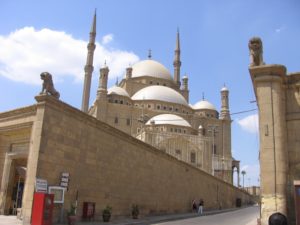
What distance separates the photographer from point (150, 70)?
7344 centimetres

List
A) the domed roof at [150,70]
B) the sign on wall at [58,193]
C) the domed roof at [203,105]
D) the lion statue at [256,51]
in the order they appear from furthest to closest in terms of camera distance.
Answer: the domed roof at [150,70], the domed roof at [203,105], the sign on wall at [58,193], the lion statue at [256,51]

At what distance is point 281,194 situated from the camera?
9617 millimetres

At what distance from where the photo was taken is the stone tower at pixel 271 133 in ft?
31.7

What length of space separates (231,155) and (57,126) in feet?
185

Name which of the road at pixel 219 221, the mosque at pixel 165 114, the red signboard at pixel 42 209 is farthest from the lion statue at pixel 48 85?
the mosque at pixel 165 114

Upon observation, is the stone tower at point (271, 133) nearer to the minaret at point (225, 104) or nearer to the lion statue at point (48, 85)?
the lion statue at point (48, 85)

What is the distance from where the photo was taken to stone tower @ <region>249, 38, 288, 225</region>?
31.7ft

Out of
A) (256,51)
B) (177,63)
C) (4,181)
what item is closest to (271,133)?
(256,51)

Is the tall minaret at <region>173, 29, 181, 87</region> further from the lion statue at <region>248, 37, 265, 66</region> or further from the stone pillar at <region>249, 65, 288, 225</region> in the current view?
the stone pillar at <region>249, 65, 288, 225</region>

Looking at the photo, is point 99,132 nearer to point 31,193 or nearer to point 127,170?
point 127,170

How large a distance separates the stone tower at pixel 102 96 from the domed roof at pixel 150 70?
1448 centimetres

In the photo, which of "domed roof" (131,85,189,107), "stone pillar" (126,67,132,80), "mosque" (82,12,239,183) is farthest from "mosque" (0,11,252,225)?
"stone pillar" (126,67,132,80)

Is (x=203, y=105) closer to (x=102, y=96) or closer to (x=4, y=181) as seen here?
(x=102, y=96)

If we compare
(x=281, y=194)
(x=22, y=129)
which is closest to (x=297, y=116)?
(x=281, y=194)
